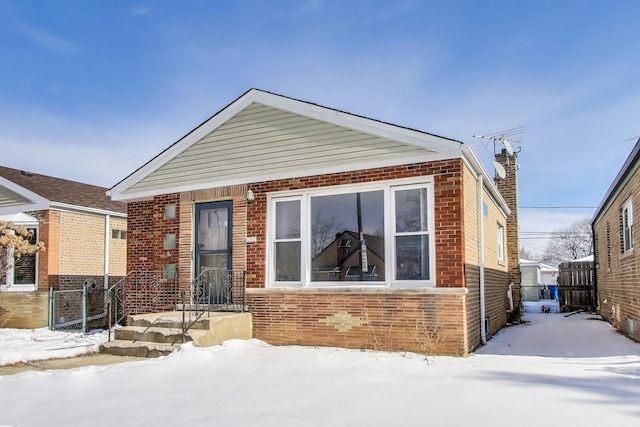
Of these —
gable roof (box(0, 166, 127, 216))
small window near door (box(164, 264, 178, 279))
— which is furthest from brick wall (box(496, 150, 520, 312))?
gable roof (box(0, 166, 127, 216))

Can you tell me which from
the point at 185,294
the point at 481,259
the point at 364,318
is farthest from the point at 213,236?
the point at 481,259

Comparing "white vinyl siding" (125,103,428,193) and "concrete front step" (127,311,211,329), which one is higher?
"white vinyl siding" (125,103,428,193)

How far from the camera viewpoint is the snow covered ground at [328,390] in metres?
4.60

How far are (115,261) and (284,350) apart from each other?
10.1m

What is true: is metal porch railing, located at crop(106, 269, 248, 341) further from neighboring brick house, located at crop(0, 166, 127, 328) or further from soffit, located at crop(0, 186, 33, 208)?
soffit, located at crop(0, 186, 33, 208)

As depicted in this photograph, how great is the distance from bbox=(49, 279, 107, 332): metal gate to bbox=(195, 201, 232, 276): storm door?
A: 193 inches

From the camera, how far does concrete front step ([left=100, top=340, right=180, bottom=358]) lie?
26.7 feet

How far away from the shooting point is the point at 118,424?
4.56m

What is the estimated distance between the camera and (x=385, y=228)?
880cm

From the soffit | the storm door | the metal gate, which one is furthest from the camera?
the soffit

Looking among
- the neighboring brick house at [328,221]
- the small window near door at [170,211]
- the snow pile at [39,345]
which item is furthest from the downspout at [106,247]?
the small window near door at [170,211]

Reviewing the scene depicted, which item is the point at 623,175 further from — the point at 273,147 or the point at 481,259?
the point at 273,147

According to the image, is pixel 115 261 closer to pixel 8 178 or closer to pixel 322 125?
pixel 8 178

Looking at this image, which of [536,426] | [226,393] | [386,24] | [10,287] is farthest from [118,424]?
[10,287]
